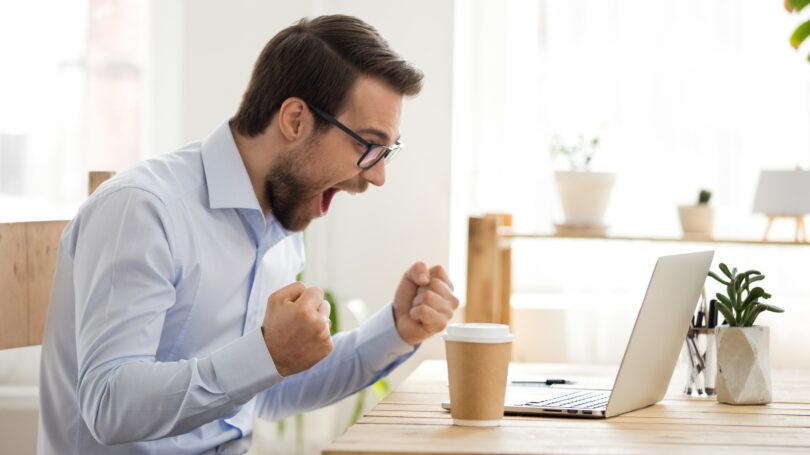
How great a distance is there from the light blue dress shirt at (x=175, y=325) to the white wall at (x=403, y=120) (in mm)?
1455

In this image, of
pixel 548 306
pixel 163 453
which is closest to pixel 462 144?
pixel 548 306

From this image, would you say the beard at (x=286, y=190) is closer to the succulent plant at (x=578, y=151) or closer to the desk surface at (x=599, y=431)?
the desk surface at (x=599, y=431)

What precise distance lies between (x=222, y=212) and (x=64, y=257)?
0.22 m

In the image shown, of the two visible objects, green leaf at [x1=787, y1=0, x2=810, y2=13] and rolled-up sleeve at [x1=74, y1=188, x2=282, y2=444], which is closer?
rolled-up sleeve at [x1=74, y1=188, x2=282, y2=444]

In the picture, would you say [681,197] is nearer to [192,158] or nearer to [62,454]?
[192,158]

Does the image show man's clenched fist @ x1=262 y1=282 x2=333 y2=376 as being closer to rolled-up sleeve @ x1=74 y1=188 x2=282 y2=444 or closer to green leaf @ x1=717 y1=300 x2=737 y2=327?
rolled-up sleeve @ x1=74 y1=188 x2=282 y2=444

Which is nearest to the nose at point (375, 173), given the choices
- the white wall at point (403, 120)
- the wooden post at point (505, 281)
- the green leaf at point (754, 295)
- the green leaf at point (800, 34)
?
the green leaf at point (754, 295)

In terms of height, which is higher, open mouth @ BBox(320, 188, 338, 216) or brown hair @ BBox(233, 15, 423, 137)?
brown hair @ BBox(233, 15, 423, 137)

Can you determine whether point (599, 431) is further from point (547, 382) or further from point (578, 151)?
point (578, 151)

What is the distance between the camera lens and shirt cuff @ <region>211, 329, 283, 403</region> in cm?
119

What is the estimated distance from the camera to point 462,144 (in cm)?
322

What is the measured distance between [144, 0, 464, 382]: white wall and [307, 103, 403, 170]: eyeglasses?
1.57 meters

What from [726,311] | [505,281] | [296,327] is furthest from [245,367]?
[505,281]

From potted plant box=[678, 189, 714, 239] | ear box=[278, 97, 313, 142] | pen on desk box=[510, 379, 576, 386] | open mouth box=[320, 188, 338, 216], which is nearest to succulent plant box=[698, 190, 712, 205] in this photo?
potted plant box=[678, 189, 714, 239]
